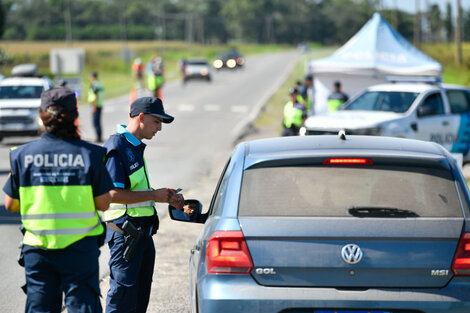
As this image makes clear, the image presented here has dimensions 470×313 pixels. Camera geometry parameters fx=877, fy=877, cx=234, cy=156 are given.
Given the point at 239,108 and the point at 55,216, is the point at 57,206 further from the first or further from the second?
the point at 239,108

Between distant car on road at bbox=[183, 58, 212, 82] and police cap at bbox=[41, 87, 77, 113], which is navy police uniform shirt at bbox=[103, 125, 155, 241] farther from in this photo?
distant car on road at bbox=[183, 58, 212, 82]

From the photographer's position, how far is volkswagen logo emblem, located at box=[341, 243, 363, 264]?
432 cm

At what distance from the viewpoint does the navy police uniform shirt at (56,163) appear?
436 cm

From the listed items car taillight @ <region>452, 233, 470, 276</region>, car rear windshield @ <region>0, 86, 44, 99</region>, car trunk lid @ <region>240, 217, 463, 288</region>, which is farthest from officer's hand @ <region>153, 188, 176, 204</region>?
car rear windshield @ <region>0, 86, 44, 99</region>

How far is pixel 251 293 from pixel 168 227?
7056mm

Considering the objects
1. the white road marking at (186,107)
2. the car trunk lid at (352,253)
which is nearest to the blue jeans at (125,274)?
the car trunk lid at (352,253)

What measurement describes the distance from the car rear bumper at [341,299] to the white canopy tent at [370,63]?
64.4 feet

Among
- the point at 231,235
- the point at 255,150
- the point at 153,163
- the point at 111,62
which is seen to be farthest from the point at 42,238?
the point at 111,62

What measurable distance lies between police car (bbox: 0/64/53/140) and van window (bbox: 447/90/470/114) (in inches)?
408

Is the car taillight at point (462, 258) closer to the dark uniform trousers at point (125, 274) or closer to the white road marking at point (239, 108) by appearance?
the dark uniform trousers at point (125, 274)

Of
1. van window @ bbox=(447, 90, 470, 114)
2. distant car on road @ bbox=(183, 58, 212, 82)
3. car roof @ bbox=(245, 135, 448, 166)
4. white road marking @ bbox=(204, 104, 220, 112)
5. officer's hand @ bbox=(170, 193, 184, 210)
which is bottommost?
distant car on road @ bbox=(183, 58, 212, 82)

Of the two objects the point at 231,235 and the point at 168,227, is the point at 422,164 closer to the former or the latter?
the point at 231,235

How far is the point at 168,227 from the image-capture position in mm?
11344

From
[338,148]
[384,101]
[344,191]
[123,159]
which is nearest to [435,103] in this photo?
[384,101]
